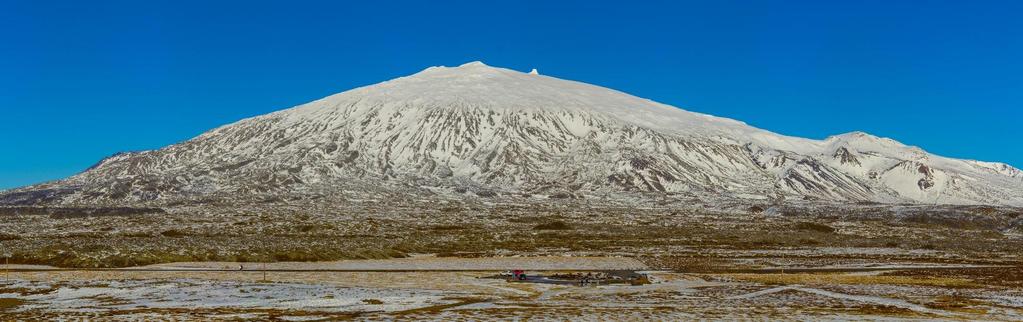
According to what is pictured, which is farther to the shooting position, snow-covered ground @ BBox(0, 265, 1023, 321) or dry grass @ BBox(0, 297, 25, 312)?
dry grass @ BBox(0, 297, 25, 312)

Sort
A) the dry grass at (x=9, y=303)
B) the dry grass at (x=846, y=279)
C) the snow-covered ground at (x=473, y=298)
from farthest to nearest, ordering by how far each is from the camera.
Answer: the dry grass at (x=846, y=279), the dry grass at (x=9, y=303), the snow-covered ground at (x=473, y=298)

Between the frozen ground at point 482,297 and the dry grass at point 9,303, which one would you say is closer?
the frozen ground at point 482,297

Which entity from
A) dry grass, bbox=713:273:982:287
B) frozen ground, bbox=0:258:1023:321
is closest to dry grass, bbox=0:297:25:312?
frozen ground, bbox=0:258:1023:321

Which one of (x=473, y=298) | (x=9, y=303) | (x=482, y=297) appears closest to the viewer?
(x=9, y=303)

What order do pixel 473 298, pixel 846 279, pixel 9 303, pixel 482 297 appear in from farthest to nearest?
pixel 846 279 → pixel 482 297 → pixel 473 298 → pixel 9 303

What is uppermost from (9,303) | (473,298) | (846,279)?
(9,303)

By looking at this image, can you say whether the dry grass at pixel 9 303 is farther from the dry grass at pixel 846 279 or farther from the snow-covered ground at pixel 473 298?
the dry grass at pixel 846 279

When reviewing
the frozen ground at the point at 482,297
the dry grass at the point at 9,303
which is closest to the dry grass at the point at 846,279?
the frozen ground at the point at 482,297

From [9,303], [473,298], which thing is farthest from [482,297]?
[9,303]

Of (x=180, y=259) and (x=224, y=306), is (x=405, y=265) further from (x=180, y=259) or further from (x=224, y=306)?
(x=224, y=306)

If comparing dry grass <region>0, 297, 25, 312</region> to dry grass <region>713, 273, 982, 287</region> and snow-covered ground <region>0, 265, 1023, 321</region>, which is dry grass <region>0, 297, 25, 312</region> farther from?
dry grass <region>713, 273, 982, 287</region>

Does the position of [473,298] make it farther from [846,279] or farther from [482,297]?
[846,279]
